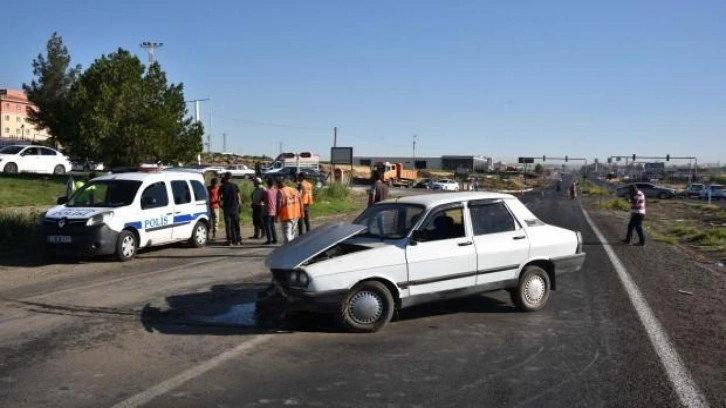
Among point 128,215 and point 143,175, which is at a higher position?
point 143,175

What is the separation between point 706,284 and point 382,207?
6091 millimetres

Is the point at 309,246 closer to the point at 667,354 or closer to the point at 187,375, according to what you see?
the point at 187,375

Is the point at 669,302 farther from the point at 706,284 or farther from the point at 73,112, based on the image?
the point at 73,112

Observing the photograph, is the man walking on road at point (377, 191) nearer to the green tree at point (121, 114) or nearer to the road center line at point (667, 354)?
the road center line at point (667, 354)

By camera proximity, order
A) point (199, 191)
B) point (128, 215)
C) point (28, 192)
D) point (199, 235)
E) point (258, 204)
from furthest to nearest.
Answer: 1. point (28, 192)
2. point (258, 204)
3. point (199, 191)
4. point (199, 235)
5. point (128, 215)

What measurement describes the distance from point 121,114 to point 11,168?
5.87 m

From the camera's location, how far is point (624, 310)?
343 inches

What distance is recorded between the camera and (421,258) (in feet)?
24.8

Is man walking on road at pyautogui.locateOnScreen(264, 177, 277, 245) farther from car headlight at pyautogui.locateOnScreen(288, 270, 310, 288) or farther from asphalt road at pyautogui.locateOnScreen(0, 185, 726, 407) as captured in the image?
car headlight at pyautogui.locateOnScreen(288, 270, 310, 288)

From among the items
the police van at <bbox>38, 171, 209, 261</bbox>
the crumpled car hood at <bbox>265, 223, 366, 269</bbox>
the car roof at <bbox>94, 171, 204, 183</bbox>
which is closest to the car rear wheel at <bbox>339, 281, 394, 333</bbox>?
the crumpled car hood at <bbox>265, 223, 366, 269</bbox>

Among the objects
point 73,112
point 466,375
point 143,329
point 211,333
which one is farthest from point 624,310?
point 73,112

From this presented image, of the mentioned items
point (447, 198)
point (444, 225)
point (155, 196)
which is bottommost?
point (444, 225)

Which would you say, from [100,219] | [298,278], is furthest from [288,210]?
[298,278]

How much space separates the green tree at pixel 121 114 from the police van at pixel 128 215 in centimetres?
1784
